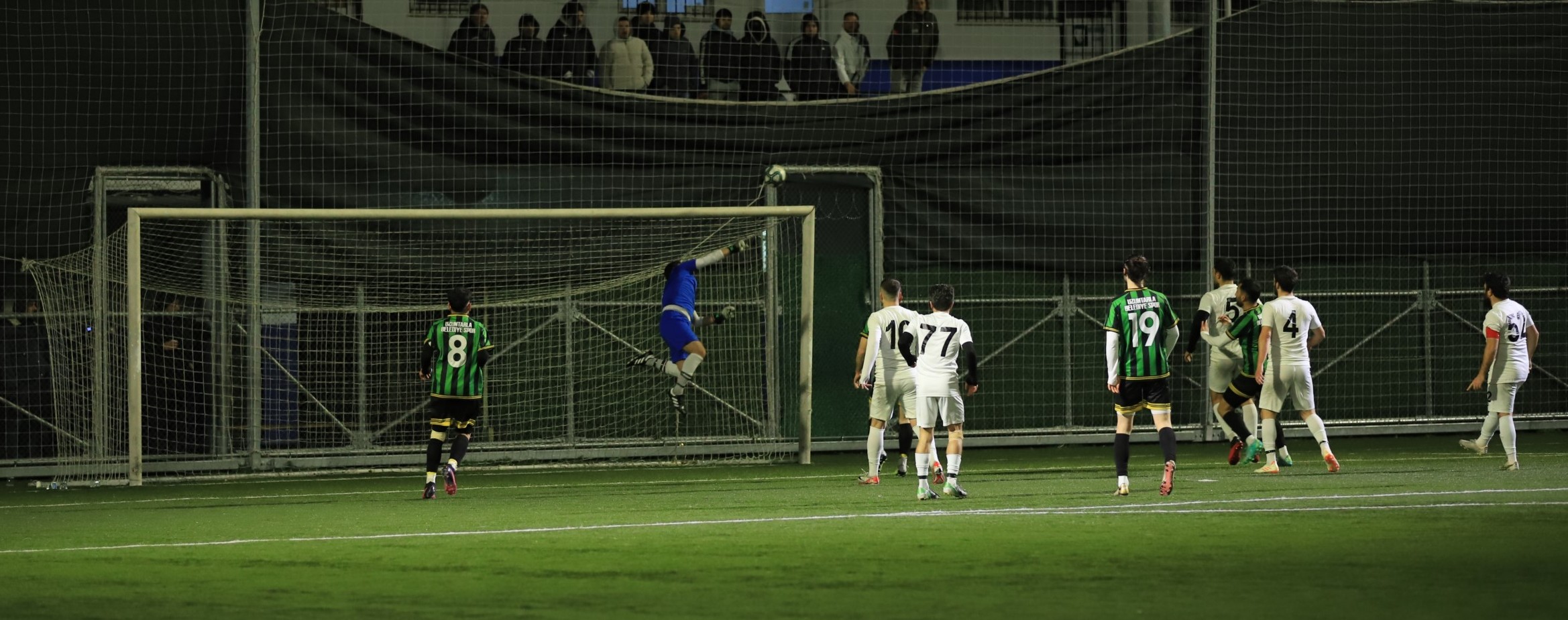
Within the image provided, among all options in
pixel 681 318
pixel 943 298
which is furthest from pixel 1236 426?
pixel 681 318

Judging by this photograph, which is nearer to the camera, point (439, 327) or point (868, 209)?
point (439, 327)

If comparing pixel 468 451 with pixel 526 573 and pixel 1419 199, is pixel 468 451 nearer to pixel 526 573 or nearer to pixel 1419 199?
pixel 526 573

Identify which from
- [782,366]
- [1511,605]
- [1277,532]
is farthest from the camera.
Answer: [782,366]

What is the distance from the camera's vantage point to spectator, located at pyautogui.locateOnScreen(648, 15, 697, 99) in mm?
19641

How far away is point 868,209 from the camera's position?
65.4 ft

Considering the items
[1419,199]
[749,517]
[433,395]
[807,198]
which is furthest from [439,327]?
[1419,199]

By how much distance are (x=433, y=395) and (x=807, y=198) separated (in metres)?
6.61

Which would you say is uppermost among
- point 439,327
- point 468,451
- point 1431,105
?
point 1431,105

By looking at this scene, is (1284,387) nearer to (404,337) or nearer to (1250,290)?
(1250,290)

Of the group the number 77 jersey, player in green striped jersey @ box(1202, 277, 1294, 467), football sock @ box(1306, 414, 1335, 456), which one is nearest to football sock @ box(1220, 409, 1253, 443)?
player in green striped jersey @ box(1202, 277, 1294, 467)

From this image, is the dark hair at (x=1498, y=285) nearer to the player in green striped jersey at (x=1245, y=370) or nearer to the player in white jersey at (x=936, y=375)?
the player in green striped jersey at (x=1245, y=370)

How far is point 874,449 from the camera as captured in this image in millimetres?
15047

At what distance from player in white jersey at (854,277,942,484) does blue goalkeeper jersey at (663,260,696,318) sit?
2.00 meters

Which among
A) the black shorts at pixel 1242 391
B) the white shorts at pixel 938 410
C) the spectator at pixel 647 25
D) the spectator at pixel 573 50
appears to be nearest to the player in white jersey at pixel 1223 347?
the black shorts at pixel 1242 391
